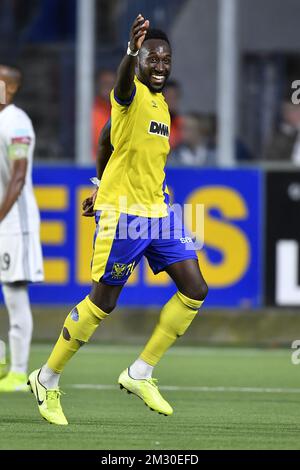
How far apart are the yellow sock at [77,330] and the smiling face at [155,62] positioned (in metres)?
1.26

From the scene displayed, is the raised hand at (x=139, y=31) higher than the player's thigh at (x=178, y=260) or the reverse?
higher

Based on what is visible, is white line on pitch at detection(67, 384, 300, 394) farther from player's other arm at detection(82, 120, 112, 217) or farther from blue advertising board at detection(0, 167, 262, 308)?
blue advertising board at detection(0, 167, 262, 308)

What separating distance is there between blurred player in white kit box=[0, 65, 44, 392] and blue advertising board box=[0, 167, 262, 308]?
3375 mm

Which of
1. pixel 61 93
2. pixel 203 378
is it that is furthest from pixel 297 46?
pixel 203 378

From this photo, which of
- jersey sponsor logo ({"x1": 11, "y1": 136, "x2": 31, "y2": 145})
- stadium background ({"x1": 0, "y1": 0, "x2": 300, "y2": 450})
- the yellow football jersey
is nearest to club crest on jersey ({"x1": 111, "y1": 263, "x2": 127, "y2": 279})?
the yellow football jersey

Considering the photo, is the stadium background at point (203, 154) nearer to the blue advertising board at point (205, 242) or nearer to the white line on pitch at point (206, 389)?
the blue advertising board at point (205, 242)

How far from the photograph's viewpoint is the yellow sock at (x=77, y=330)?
7.77 metres

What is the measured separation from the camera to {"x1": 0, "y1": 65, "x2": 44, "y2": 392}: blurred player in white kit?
9.53 meters

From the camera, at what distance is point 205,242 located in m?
13.3

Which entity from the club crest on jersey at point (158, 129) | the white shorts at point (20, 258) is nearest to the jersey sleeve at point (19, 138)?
the white shorts at point (20, 258)

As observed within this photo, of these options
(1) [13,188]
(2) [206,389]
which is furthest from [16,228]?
(2) [206,389]

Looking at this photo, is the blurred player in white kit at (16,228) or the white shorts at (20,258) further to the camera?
the white shorts at (20,258)

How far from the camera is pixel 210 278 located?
13.3m

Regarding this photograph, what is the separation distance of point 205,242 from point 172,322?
17.5 feet
